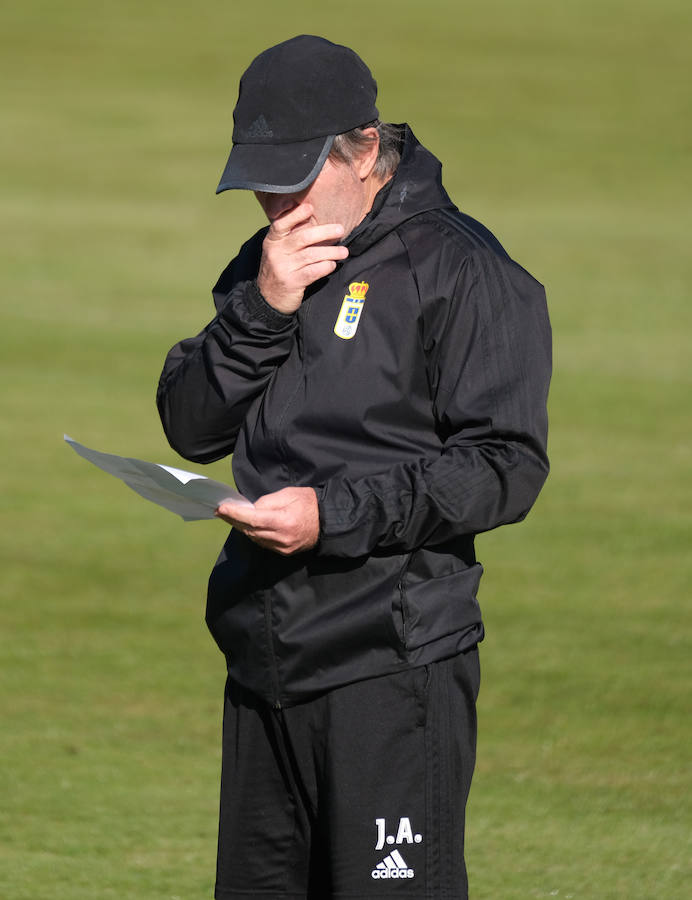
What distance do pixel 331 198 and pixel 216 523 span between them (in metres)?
5.33

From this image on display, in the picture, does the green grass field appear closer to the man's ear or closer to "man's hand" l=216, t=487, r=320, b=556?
"man's hand" l=216, t=487, r=320, b=556

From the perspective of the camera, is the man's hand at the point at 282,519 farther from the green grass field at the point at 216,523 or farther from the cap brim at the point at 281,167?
the green grass field at the point at 216,523

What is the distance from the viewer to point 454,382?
2531 millimetres

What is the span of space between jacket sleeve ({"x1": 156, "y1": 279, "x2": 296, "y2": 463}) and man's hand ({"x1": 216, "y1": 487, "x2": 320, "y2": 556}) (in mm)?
222

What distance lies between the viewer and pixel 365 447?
101 inches

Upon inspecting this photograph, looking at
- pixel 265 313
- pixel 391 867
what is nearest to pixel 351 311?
pixel 265 313

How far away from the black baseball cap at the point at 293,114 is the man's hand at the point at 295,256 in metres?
0.06

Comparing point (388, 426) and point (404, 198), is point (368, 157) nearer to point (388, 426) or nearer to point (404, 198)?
point (404, 198)

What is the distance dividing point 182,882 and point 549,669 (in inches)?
82.7

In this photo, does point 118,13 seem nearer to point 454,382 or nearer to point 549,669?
point 549,669

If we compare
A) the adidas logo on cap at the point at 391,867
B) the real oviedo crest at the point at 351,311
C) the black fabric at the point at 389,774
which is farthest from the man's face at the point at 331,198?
the adidas logo on cap at the point at 391,867

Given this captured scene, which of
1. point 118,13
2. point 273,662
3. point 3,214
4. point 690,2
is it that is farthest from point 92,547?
point 690,2

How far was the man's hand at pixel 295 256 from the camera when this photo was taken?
2531mm

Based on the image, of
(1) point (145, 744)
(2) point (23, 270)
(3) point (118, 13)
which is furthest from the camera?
(3) point (118, 13)
